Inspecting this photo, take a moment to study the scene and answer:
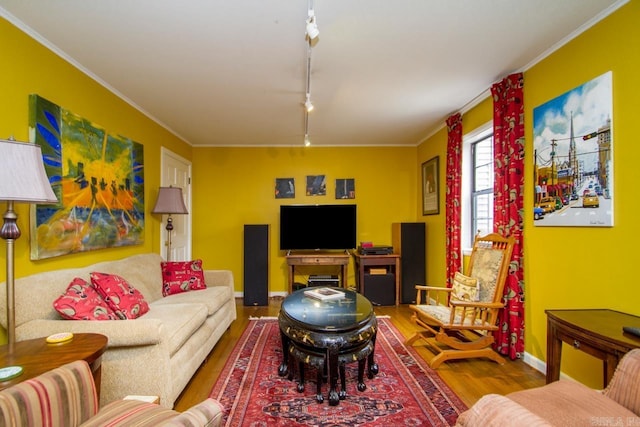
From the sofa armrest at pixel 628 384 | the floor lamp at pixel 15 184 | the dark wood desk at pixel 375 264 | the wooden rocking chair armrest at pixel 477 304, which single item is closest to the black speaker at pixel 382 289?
the dark wood desk at pixel 375 264

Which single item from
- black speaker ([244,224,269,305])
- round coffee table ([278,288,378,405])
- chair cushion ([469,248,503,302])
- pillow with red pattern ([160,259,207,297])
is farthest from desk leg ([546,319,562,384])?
black speaker ([244,224,269,305])

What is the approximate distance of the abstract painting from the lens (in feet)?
6.62

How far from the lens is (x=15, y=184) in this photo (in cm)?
141

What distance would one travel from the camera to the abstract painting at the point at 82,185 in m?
2.02


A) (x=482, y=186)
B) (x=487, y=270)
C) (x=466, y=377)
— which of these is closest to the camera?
(x=466, y=377)

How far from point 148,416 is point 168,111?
10.5 ft

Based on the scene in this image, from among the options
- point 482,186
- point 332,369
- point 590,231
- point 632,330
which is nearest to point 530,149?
point 590,231

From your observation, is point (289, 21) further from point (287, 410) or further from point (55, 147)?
point (287, 410)

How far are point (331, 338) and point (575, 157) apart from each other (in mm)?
2090

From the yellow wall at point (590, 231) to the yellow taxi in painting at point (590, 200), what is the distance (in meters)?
0.10

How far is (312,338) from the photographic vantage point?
1.93 meters

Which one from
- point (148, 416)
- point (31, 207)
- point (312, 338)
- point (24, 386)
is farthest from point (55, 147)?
point (312, 338)

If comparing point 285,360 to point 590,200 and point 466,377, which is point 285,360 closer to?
point 466,377

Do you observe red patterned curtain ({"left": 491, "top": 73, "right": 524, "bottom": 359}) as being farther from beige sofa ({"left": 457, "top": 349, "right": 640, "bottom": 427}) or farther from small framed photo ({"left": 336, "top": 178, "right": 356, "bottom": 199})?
small framed photo ({"left": 336, "top": 178, "right": 356, "bottom": 199})
